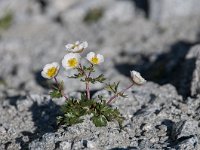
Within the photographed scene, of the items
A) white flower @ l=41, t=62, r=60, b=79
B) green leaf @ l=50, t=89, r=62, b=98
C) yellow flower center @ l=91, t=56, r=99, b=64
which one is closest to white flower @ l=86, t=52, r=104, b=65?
yellow flower center @ l=91, t=56, r=99, b=64

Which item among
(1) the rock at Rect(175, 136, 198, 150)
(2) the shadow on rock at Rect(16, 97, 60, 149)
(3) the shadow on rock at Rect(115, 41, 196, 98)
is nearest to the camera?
(1) the rock at Rect(175, 136, 198, 150)

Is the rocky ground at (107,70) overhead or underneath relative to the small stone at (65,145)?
overhead

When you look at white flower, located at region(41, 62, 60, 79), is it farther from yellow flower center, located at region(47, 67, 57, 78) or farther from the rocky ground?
the rocky ground

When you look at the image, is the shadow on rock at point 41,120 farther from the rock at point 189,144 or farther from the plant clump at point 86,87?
the rock at point 189,144

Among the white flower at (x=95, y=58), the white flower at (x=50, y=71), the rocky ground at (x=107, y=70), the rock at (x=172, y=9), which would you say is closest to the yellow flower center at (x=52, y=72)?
the white flower at (x=50, y=71)

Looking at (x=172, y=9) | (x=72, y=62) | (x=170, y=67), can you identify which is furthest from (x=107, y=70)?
(x=72, y=62)
